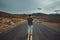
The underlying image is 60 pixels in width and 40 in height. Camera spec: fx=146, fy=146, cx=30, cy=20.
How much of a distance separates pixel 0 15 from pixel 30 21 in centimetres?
364

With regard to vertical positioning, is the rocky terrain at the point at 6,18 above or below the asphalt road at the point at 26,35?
above

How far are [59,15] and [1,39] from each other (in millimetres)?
5447

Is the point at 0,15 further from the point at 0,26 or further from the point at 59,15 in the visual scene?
the point at 0,26

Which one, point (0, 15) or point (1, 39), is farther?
point (0, 15)

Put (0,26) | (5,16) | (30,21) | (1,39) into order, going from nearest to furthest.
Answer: (1,39)
(5,16)
(30,21)
(0,26)

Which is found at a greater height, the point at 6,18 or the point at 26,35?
the point at 6,18

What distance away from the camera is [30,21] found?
52.3 ft

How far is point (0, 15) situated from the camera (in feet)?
45.0

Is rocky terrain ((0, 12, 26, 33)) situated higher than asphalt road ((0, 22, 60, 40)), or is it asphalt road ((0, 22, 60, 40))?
rocky terrain ((0, 12, 26, 33))

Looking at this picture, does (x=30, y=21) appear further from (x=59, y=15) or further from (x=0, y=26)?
(x=0, y=26)

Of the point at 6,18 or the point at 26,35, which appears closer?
the point at 6,18

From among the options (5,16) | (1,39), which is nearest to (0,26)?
(5,16)

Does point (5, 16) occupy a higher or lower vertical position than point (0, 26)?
higher

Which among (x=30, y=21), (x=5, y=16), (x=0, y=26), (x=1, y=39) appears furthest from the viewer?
(x=0, y=26)
